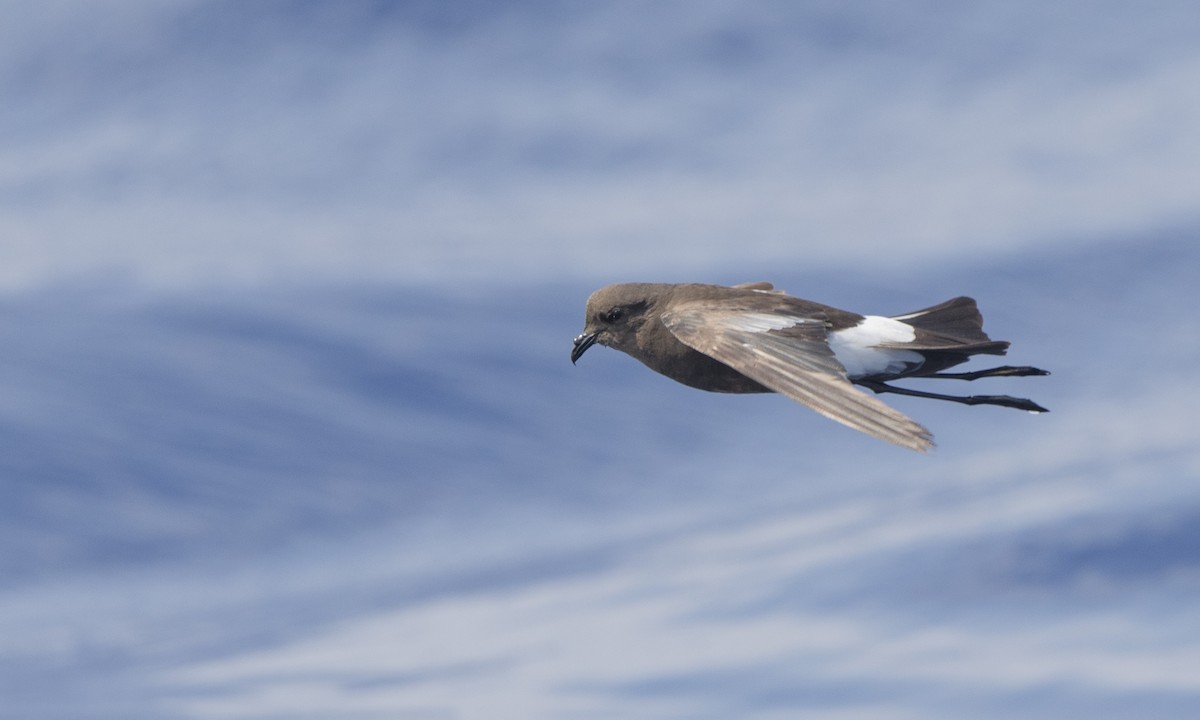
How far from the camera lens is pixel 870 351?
26.7ft

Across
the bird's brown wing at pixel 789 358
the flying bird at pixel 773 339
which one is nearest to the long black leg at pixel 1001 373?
the flying bird at pixel 773 339

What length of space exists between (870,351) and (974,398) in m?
0.70

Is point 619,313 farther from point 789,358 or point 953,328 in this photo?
point 953,328

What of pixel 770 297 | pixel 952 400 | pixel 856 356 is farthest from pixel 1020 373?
pixel 770 297

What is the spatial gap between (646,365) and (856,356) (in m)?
1.39

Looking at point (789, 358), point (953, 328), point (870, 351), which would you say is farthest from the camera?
point (953, 328)

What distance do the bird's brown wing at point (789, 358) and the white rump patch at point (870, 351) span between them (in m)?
0.26

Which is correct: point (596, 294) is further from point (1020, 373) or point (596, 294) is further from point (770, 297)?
point (1020, 373)

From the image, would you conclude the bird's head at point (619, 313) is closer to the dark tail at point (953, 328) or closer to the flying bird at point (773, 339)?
the flying bird at point (773, 339)

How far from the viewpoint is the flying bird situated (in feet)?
24.2

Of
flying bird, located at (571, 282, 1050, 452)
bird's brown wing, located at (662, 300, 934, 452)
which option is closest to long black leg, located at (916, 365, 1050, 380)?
flying bird, located at (571, 282, 1050, 452)

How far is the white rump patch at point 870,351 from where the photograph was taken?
8133 millimetres

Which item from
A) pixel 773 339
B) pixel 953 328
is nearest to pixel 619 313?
pixel 773 339

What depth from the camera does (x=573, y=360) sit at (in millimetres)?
8805
